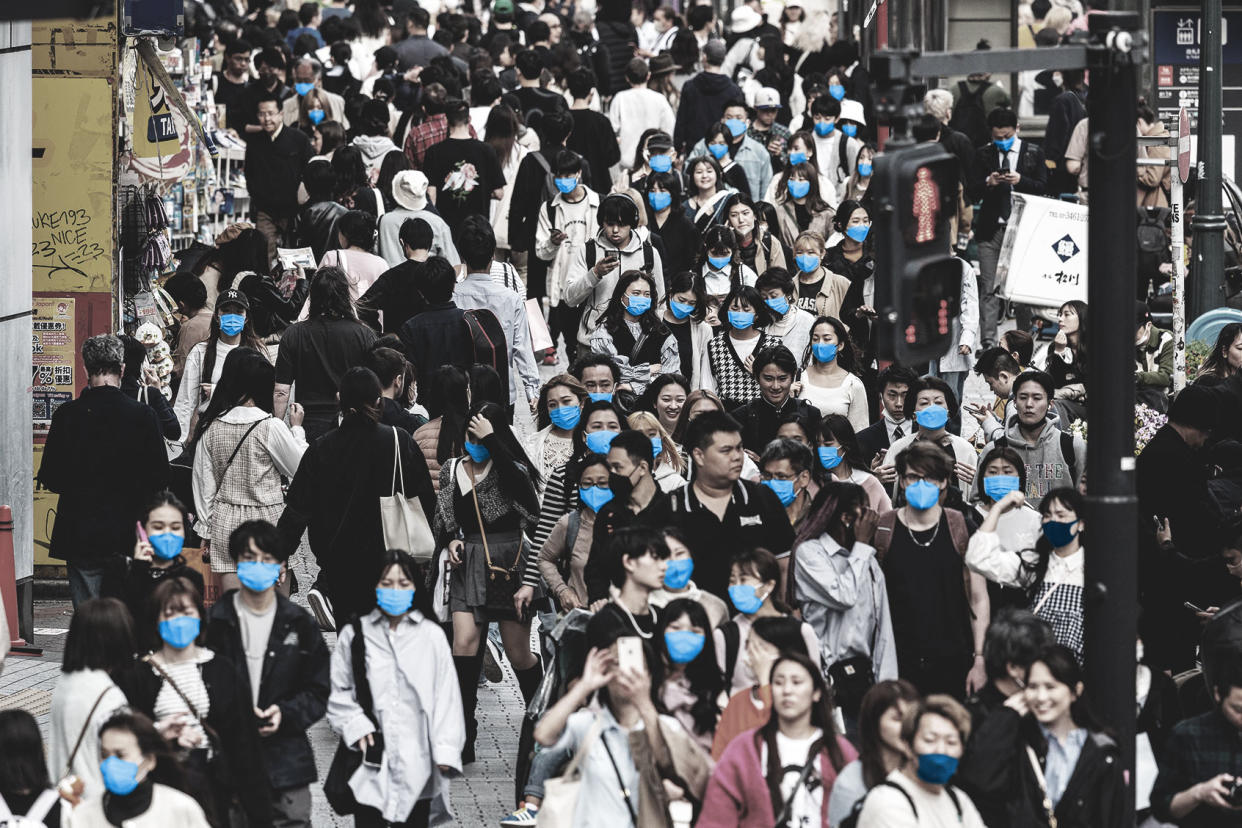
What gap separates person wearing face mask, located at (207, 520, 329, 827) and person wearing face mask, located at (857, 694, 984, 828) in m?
2.24

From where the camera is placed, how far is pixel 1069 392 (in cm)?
1262

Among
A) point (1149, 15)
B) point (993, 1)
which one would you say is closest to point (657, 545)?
point (1149, 15)

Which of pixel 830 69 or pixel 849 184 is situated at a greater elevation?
pixel 830 69

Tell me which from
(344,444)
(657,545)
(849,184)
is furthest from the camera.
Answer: (849,184)

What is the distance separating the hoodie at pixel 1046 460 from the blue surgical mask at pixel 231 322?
408cm

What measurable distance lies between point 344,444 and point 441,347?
2469 millimetres

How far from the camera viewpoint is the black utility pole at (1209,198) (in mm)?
16250

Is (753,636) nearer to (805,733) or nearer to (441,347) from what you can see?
(805,733)

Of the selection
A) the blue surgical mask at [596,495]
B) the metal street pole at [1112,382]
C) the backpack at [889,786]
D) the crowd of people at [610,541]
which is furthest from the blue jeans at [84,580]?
the metal street pole at [1112,382]

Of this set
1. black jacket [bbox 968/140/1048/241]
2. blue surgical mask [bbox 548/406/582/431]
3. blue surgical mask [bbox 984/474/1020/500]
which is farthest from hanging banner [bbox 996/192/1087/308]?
blue surgical mask [bbox 984/474/1020/500]

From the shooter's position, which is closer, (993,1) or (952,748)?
(952,748)

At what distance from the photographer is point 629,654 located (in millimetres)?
7438

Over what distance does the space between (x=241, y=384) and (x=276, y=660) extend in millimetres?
2597

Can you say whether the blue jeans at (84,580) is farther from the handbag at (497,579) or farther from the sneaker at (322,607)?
the handbag at (497,579)
